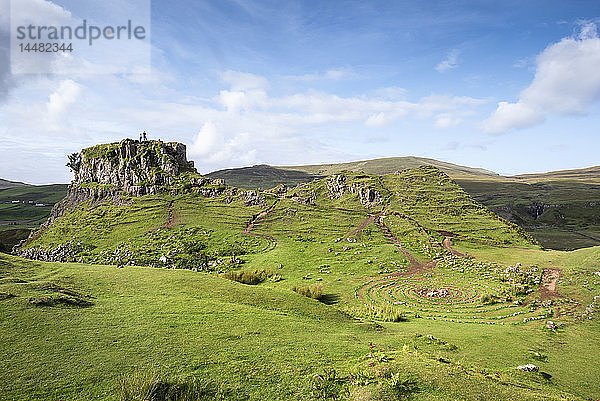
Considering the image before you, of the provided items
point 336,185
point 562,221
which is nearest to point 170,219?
point 336,185

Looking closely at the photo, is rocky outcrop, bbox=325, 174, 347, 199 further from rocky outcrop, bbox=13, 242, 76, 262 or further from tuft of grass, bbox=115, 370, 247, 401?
tuft of grass, bbox=115, 370, 247, 401

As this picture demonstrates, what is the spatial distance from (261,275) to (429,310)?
25300mm

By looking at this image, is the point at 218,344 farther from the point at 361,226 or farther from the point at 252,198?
the point at 252,198

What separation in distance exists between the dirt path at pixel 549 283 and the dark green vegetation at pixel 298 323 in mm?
599

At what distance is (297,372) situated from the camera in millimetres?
16766

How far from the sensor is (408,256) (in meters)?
61.3

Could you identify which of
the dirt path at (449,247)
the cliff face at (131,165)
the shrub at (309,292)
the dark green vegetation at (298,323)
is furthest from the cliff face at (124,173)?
the dirt path at (449,247)

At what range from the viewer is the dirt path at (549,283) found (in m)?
40.4

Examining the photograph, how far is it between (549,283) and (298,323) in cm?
4277

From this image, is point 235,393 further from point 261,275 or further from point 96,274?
point 261,275

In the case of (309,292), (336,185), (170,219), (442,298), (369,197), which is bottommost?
(442,298)

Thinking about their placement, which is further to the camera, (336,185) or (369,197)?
(336,185)

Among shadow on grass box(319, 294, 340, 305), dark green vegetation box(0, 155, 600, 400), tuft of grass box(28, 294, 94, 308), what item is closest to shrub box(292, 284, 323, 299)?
dark green vegetation box(0, 155, 600, 400)

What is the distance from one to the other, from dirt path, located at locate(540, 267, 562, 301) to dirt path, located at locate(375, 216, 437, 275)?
16.9 meters
